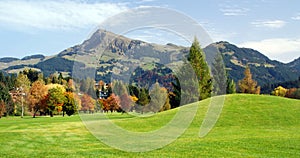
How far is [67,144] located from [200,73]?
45.9 m

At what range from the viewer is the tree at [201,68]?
6762 centimetres

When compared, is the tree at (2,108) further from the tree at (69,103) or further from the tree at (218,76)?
the tree at (218,76)

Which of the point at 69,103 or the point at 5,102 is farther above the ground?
the point at 5,102

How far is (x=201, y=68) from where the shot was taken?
68688 mm

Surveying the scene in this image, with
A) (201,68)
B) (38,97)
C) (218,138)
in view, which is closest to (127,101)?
(218,138)

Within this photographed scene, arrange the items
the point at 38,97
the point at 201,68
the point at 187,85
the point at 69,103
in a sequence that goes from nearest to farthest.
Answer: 1. the point at 187,85
2. the point at 201,68
3. the point at 69,103
4. the point at 38,97

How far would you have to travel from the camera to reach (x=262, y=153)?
67.2ft

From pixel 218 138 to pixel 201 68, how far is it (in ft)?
136

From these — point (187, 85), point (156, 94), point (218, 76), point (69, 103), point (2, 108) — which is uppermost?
point (218, 76)

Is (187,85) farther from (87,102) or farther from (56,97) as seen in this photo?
(56,97)

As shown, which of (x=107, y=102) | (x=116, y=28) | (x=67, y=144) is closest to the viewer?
(x=116, y=28)

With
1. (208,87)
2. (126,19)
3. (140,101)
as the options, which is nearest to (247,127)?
(140,101)

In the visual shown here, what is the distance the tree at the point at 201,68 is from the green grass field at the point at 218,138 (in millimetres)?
16034

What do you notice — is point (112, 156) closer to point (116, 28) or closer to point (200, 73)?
point (116, 28)
